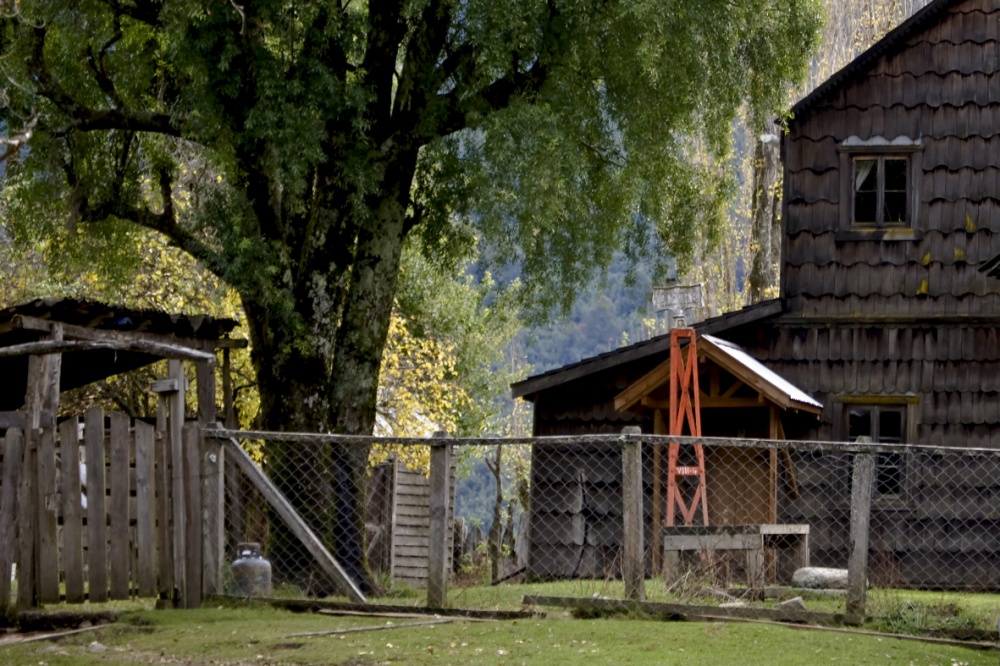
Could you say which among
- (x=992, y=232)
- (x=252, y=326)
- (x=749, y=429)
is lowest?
(x=749, y=429)

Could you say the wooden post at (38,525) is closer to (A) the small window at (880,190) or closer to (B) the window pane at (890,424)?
(B) the window pane at (890,424)

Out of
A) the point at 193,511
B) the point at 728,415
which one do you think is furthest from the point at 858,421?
the point at 193,511

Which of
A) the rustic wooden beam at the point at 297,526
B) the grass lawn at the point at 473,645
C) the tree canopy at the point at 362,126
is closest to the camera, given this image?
the grass lawn at the point at 473,645

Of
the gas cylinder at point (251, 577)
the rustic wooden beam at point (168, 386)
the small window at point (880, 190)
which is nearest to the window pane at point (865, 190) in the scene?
the small window at point (880, 190)

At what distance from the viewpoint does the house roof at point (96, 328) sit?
14828 millimetres

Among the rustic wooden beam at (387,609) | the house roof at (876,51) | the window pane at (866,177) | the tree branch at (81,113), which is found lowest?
the rustic wooden beam at (387,609)

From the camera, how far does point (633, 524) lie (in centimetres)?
1160

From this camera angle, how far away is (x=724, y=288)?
120 feet

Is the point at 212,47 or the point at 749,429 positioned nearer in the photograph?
the point at 212,47

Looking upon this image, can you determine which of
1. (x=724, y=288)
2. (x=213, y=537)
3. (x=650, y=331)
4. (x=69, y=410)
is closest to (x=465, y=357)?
(x=724, y=288)

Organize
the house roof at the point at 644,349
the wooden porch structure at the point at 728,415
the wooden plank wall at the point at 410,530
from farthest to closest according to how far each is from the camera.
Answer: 1. the wooden plank wall at the point at 410,530
2. the house roof at the point at 644,349
3. the wooden porch structure at the point at 728,415

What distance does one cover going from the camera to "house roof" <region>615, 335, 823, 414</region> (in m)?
17.6

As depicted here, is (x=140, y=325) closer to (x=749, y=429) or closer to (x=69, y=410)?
(x=749, y=429)

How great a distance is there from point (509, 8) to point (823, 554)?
884 cm
